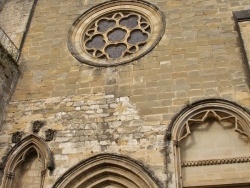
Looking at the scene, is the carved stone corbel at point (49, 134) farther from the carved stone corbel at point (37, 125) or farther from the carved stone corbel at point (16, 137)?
the carved stone corbel at point (16, 137)

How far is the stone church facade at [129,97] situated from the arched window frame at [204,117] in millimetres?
20

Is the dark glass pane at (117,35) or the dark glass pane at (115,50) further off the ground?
the dark glass pane at (117,35)

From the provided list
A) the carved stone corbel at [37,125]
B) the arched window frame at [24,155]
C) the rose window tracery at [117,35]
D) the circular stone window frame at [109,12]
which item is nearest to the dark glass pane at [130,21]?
the rose window tracery at [117,35]

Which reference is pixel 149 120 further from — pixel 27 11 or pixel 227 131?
pixel 27 11

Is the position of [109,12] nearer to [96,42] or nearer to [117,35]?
[117,35]

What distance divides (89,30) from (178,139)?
4.09 meters

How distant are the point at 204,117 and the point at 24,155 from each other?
378cm

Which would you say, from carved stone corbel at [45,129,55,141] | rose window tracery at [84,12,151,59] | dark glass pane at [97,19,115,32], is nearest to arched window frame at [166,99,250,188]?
rose window tracery at [84,12,151,59]

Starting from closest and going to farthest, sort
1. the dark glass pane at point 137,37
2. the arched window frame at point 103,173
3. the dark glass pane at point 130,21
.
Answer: the arched window frame at point 103,173 < the dark glass pane at point 137,37 < the dark glass pane at point 130,21

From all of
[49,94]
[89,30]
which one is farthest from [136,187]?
[89,30]

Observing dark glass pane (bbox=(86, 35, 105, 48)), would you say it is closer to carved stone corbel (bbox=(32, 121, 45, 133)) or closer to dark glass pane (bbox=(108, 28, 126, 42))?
dark glass pane (bbox=(108, 28, 126, 42))

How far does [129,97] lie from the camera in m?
7.88

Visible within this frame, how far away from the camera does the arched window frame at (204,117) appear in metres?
6.95

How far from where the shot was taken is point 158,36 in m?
8.80
